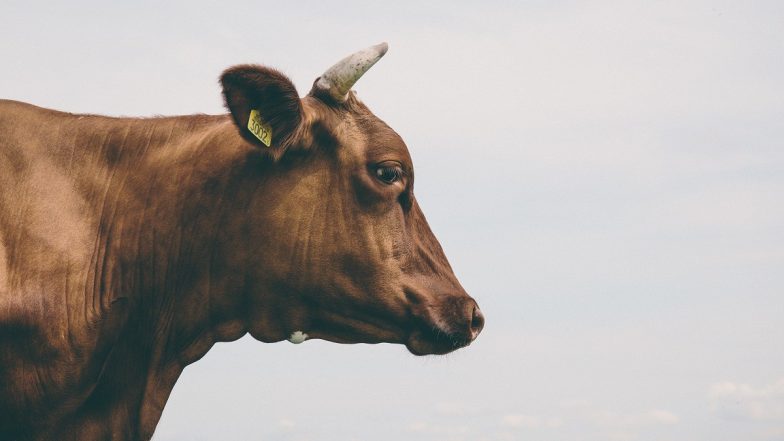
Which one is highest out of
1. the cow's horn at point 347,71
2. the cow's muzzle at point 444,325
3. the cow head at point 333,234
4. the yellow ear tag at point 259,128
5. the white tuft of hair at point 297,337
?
the cow's horn at point 347,71

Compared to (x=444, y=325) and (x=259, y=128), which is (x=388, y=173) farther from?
(x=444, y=325)

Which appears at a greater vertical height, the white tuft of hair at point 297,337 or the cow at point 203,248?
the cow at point 203,248

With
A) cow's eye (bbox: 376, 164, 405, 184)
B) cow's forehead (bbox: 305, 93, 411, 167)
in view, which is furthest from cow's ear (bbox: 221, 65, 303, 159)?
cow's eye (bbox: 376, 164, 405, 184)

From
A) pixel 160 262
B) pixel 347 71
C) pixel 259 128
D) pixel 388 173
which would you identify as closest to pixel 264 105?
pixel 259 128

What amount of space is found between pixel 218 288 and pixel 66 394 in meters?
1.20

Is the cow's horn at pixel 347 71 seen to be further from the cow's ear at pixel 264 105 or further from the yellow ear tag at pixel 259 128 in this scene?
the yellow ear tag at pixel 259 128

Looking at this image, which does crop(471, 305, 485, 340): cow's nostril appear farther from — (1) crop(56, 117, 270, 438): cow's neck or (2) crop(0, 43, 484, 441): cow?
(1) crop(56, 117, 270, 438): cow's neck

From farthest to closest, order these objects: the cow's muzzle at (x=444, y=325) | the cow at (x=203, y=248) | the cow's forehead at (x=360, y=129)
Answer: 1. the cow's forehead at (x=360, y=129)
2. the cow's muzzle at (x=444, y=325)
3. the cow at (x=203, y=248)

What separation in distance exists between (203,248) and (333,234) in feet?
2.92

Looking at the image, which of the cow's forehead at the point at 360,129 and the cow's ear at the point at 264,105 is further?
the cow's forehead at the point at 360,129

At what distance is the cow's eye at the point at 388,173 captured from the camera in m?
7.79

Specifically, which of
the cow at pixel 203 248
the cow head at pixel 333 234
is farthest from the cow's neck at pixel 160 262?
the cow head at pixel 333 234

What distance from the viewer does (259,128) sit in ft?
24.8

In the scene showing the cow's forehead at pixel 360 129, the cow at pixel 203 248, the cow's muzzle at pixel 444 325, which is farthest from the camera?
the cow's forehead at pixel 360 129
